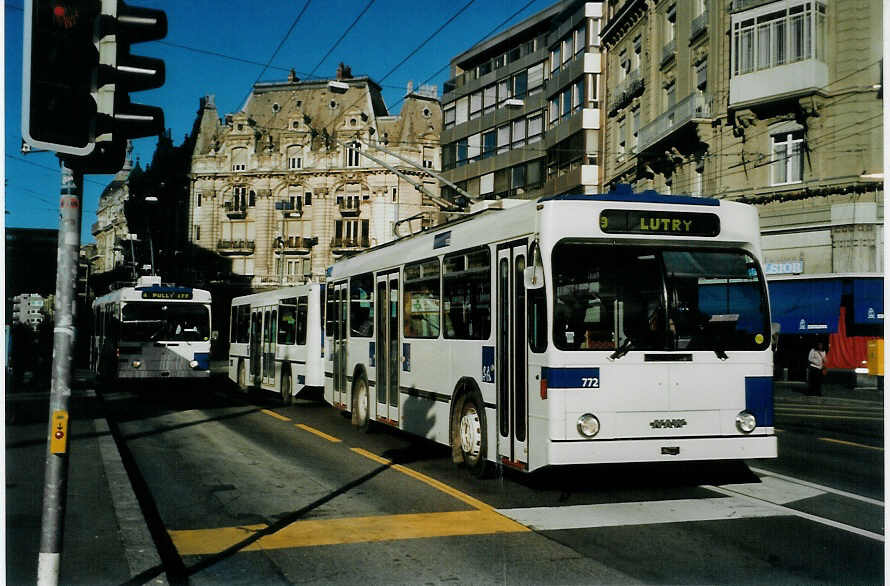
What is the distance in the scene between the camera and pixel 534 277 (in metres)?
8.39

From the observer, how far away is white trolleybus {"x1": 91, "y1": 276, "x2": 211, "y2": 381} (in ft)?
78.1

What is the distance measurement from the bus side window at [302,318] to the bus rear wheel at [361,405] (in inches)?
205

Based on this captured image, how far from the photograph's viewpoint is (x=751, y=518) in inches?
304

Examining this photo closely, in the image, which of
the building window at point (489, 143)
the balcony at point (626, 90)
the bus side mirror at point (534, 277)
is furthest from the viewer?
the building window at point (489, 143)

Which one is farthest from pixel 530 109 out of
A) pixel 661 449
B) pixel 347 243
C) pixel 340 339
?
pixel 661 449

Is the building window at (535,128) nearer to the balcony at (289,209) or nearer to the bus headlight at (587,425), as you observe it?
the balcony at (289,209)

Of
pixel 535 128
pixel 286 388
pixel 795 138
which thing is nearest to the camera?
pixel 286 388

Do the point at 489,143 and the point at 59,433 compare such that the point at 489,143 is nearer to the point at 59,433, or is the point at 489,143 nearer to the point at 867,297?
the point at 867,297

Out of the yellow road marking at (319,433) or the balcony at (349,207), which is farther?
the balcony at (349,207)

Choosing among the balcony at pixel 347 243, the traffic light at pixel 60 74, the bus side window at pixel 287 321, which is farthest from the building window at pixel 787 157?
the balcony at pixel 347 243

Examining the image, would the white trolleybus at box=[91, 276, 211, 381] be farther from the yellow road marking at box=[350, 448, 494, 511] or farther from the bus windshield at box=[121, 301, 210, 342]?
the yellow road marking at box=[350, 448, 494, 511]

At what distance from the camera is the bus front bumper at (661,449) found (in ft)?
27.0

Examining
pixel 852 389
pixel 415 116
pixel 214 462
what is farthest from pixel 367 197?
pixel 214 462

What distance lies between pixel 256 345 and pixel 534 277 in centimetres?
1725
